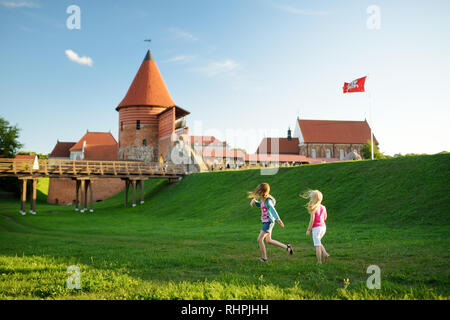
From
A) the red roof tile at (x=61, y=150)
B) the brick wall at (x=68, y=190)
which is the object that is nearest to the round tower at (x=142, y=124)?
the brick wall at (x=68, y=190)

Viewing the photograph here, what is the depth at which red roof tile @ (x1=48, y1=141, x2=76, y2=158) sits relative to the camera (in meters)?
64.8

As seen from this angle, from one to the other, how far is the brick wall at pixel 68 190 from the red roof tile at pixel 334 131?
40.7 m

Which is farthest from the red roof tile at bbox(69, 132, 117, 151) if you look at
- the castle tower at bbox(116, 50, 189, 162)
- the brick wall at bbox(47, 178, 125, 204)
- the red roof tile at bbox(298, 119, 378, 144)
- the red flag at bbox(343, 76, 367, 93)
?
the red flag at bbox(343, 76, 367, 93)

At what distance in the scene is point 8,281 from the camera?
17.6ft

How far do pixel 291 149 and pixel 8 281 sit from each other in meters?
69.3

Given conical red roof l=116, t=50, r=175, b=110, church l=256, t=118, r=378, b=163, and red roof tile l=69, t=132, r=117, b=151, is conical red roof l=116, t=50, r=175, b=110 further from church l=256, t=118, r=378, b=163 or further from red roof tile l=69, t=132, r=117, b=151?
church l=256, t=118, r=378, b=163

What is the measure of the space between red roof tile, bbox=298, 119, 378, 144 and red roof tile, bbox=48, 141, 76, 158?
46.0 metres

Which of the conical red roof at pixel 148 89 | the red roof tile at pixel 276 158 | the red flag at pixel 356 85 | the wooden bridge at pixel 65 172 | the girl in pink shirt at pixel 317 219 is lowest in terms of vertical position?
the girl in pink shirt at pixel 317 219

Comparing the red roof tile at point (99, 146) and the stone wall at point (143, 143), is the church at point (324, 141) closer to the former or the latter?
the red roof tile at point (99, 146)

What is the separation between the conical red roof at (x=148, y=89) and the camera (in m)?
45.0

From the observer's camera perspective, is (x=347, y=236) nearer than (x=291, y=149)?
Yes
